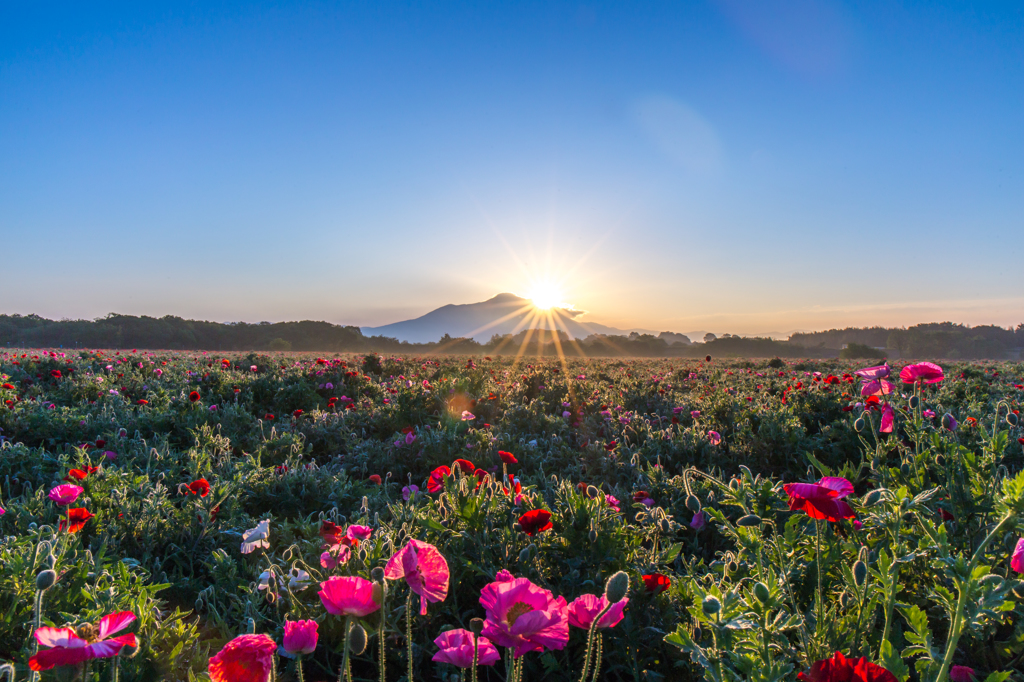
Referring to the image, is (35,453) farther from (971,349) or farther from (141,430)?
(971,349)

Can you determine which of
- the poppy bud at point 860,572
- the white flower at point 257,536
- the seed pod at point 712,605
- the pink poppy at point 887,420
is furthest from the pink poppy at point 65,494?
the pink poppy at point 887,420

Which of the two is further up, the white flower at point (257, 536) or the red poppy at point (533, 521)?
the red poppy at point (533, 521)

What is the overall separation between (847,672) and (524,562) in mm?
1045

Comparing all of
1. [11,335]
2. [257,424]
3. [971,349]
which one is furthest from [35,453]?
[971,349]

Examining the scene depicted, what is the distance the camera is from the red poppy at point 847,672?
2.77ft

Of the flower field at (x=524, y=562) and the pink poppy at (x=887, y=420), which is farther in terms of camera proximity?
the pink poppy at (x=887, y=420)

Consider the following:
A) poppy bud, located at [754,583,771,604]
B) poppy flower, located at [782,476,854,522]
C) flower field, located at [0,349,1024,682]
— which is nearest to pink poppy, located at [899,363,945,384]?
flower field, located at [0,349,1024,682]

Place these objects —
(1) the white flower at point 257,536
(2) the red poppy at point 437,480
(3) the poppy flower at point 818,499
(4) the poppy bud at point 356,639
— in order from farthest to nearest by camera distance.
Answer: (2) the red poppy at point 437,480
(1) the white flower at point 257,536
(3) the poppy flower at point 818,499
(4) the poppy bud at point 356,639

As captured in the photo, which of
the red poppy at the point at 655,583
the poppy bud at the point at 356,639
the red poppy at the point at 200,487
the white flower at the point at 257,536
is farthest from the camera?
the red poppy at the point at 200,487

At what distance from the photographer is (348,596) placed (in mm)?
999

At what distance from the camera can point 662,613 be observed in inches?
64.5

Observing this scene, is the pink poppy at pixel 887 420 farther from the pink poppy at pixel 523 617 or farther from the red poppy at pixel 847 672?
the pink poppy at pixel 523 617

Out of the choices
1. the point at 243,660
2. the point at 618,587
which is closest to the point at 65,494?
the point at 243,660

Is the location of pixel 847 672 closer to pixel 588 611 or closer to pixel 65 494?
pixel 588 611
